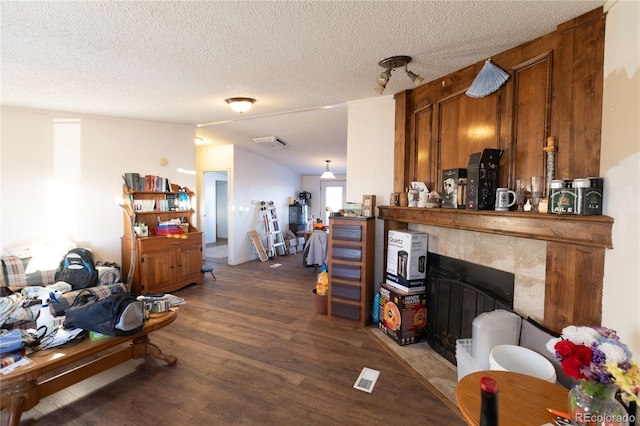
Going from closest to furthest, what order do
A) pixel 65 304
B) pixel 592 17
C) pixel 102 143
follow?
pixel 592 17
pixel 65 304
pixel 102 143

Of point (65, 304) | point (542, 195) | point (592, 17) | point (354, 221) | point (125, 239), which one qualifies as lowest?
point (65, 304)

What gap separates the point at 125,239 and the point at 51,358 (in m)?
2.75

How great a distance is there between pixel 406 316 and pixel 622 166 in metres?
2.01

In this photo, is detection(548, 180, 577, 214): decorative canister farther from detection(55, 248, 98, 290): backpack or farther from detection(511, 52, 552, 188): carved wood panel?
detection(55, 248, 98, 290): backpack

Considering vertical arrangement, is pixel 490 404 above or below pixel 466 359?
above

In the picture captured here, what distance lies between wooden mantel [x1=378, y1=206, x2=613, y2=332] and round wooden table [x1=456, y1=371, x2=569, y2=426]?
533 mm

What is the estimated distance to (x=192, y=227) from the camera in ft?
16.3

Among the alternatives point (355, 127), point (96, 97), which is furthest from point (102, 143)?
point (355, 127)

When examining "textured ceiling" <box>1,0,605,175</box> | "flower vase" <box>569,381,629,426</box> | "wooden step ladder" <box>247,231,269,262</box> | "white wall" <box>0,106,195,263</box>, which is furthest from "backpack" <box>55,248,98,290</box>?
"flower vase" <box>569,381,629,426</box>

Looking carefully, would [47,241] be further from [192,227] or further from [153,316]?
[153,316]

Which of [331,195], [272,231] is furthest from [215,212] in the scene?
[331,195]

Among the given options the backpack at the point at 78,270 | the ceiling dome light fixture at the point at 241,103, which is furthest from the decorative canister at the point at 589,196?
the backpack at the point at 78,270

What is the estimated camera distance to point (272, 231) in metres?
7.15

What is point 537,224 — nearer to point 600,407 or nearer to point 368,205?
point 600,407
